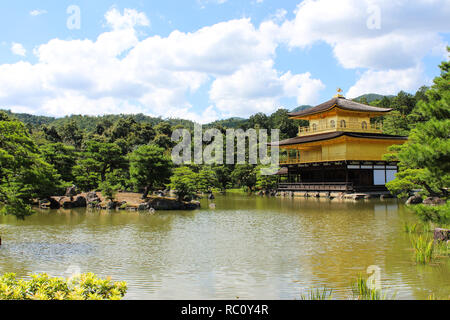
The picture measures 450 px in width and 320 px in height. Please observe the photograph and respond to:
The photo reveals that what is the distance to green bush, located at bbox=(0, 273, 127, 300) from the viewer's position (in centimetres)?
415

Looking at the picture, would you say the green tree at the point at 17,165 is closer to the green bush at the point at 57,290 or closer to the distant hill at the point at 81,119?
the green bush at the point at 57,290

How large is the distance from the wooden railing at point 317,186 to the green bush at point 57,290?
2644cm

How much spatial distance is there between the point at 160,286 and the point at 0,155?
211 inches

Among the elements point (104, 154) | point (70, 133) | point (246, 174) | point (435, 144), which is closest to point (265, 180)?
point (246, 174)

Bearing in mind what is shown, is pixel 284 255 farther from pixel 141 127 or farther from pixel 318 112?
pixel 141 127

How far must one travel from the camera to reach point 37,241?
11125mm

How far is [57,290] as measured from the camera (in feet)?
14.6

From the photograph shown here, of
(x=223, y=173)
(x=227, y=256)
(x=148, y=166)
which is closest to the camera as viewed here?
(x=227, y=256)

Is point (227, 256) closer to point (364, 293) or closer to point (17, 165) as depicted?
point (364, 293)

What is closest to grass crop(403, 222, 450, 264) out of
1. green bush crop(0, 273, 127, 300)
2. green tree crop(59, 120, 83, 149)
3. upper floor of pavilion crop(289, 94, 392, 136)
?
green bush crop(0, 273, 127, 300)

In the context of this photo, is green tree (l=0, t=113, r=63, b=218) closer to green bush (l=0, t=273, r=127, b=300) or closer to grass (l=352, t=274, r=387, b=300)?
green bush (l=0, t=273, r=127, b=300)

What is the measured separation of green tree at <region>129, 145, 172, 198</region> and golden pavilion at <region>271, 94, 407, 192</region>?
14.3 metres

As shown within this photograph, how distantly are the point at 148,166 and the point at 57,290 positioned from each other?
56.8 feet

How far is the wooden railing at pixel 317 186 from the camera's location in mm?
29083
